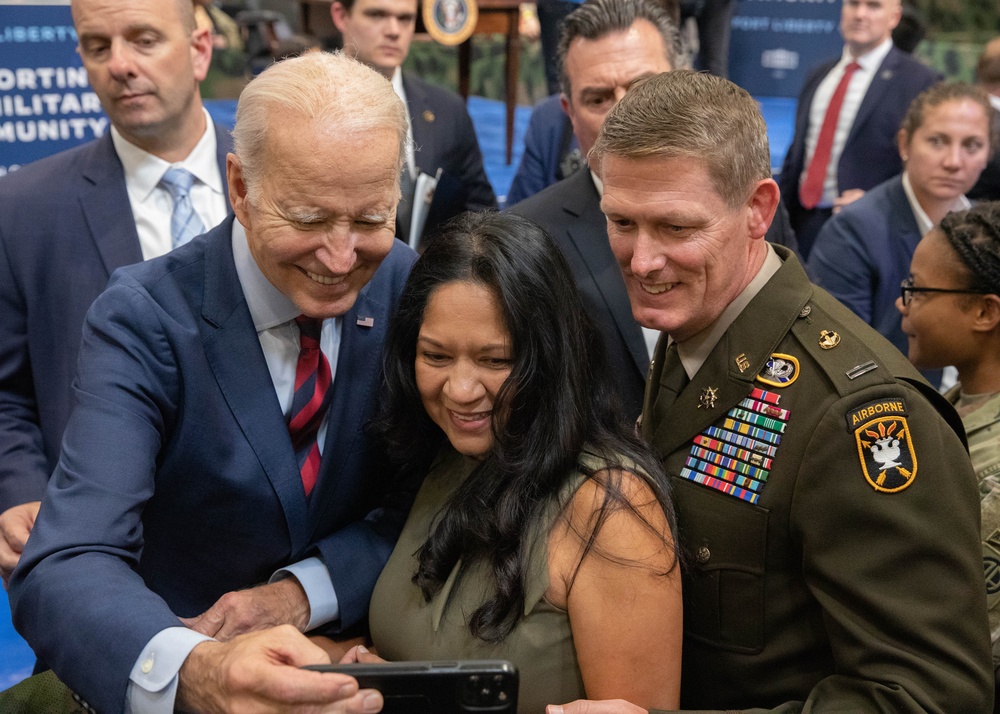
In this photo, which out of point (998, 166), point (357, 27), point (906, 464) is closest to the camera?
point (906, 464)

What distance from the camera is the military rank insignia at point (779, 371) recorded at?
1756mm

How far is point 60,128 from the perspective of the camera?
3.89 meters

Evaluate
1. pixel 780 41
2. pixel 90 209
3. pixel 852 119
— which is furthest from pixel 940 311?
pixel 780 41

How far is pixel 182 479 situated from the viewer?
1921 mm

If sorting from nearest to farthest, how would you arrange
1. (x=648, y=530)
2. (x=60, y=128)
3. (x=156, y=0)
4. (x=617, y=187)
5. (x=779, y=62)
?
(x=648, y=530), (x=617, y=187), (x=156, y=0), (x=60, y=128), (x=779, y=62)

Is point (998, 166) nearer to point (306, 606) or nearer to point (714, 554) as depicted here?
point (714, 554)

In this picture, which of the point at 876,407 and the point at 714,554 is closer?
the point at 876,407

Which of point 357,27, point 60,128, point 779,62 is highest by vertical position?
point 357,27

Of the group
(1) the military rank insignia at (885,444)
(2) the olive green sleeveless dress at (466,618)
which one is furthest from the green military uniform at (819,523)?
(2) the olive green sleeveless dress at (466,618)

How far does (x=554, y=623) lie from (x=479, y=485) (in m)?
0.28

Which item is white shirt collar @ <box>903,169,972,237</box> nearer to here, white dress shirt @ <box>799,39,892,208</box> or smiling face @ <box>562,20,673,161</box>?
white dress shirt @ <box>799,39,892,208</box>

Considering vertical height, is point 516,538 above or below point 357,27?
below

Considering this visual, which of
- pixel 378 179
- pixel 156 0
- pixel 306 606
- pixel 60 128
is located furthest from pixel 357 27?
pixel 306 606

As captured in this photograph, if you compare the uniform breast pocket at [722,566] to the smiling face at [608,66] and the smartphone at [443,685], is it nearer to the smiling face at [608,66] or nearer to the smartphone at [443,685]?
the smartphone at [443,685]
